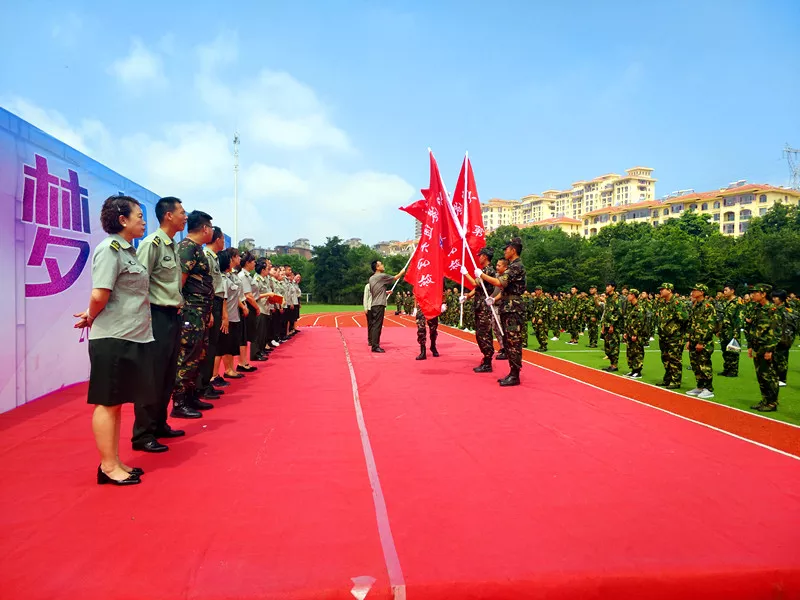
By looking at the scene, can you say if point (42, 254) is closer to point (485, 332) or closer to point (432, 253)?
point (432, 253)

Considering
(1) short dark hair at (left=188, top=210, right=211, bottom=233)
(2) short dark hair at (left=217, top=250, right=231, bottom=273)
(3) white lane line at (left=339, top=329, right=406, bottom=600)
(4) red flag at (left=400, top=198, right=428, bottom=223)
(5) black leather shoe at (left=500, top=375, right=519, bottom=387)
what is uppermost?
(4) red flag at (left=400, top=198, right=428, bottom=223)

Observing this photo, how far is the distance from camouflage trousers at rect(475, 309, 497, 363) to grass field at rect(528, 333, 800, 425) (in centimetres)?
274

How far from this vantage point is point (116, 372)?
3.09 meters

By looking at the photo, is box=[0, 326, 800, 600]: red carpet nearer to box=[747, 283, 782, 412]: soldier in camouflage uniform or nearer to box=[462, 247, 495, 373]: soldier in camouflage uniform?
box=[747, 283, 782, 412]: soldier in camouflage uniform

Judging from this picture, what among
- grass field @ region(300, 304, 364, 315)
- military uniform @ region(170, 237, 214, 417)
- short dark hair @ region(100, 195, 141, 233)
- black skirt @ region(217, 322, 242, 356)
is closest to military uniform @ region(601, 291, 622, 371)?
black skirt @ region(217, 322, 242, 356)

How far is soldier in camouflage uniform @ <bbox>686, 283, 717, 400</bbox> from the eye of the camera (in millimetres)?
7027

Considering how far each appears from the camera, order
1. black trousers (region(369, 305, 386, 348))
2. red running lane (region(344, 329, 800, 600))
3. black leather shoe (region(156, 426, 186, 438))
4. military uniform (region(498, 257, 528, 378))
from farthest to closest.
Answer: black trousers (region(369, 305, 386, 348)), military uniform (region(498, 257, 528, 378)), black leather shoe (region(156, 426, 186, 438)), red running lane (region(344, 329, 800, 600))

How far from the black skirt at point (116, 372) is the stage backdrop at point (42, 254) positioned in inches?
108

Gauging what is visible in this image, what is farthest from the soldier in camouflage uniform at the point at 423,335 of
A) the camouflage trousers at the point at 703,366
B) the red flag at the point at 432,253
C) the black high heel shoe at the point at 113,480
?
the black high heel shoe at the point at 113,480

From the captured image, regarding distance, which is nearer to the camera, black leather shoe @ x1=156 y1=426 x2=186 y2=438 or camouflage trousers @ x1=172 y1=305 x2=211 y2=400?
black leather shoe @ x1=156 y1=426 x2=186 y2=438

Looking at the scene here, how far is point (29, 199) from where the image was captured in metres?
5.34

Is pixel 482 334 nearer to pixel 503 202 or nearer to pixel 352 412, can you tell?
pixel 352 412

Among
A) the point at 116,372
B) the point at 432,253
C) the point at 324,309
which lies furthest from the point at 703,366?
the point at 324,309

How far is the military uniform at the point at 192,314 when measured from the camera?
15.2ft
